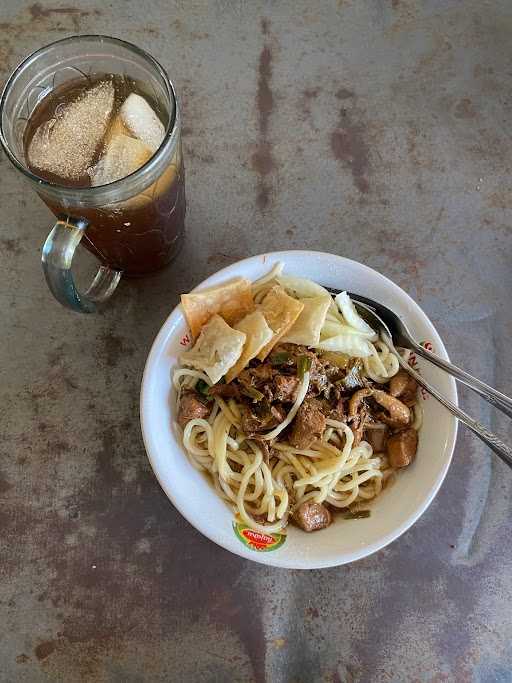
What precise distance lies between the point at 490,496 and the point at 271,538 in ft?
2.33

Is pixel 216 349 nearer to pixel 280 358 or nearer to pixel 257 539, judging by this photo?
pixel 280 358

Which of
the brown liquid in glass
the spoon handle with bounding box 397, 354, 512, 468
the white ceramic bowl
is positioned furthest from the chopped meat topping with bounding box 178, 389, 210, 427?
the spoon handle with bounding box 397, 354, 512, 468

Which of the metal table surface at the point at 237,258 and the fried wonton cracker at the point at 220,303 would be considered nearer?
the fried wonton cracker at the point at 220,303

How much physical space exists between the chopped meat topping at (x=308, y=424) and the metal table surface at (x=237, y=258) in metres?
0.43

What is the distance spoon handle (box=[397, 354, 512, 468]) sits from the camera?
1.25 m

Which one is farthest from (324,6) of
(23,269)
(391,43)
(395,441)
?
(395,441)

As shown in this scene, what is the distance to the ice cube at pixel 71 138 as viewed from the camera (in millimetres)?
1426

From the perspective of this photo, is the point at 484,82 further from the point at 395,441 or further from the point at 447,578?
the point at 447,578

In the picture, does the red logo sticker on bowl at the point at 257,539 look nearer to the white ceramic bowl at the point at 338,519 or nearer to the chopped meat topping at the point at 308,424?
the white ceramic bowl at the point at 338,519

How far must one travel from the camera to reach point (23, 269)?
6.10 ft

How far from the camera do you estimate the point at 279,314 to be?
59.0 inches

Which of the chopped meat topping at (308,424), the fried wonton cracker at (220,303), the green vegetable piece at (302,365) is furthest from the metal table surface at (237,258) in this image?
the green vegetable piece at (302,365)

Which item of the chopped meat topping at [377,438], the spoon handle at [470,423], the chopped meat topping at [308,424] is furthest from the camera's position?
the chopped meat topping at [377,438]

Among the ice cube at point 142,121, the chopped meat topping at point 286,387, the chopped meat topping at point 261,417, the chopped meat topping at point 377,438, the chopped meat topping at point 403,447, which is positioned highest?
the ice cube at point 142,121
